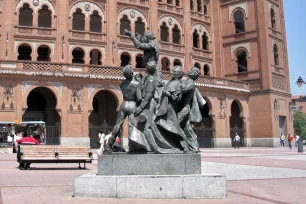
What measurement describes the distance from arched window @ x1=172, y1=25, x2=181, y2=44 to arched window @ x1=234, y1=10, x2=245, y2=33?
26.5 ft

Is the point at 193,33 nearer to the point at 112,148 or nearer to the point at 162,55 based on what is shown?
the point at 162,55

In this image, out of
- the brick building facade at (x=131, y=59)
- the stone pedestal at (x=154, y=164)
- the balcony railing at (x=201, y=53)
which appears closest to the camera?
the stone pedestal at (x=154, y=164)

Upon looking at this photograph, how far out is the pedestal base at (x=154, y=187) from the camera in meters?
7.38

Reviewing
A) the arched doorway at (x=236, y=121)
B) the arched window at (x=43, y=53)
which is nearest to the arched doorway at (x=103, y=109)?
the arched window at (x=43, y=53)

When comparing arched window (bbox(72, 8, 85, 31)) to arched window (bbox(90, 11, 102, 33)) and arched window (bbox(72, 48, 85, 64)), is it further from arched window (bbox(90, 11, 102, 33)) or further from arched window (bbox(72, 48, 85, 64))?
arched window (bbox(72, 48, 85, 64))

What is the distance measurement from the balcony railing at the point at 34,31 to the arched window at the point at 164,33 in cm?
1219

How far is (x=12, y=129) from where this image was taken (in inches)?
1096

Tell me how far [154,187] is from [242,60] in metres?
39.8

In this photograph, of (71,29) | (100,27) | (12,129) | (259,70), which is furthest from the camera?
(259,70)

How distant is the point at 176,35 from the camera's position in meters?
42.6

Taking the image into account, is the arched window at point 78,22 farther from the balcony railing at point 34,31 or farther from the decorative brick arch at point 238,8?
the decorative brick arch at point 238,8

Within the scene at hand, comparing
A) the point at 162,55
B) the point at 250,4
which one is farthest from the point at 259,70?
the point at 162,55

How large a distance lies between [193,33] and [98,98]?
46.2 feet

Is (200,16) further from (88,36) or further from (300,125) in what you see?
(300,125)
